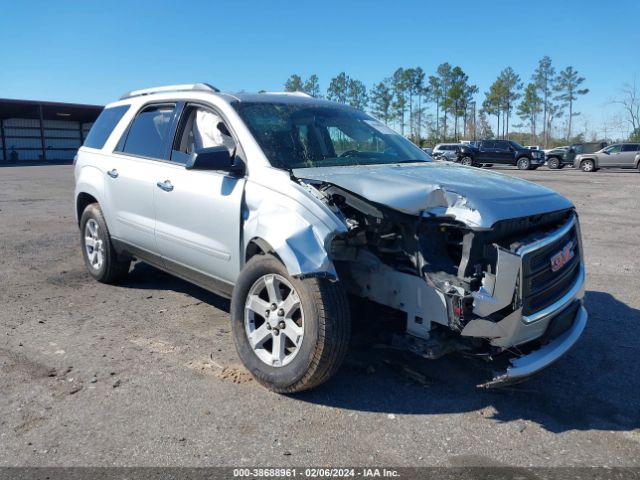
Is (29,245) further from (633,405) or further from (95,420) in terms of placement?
(633,405)

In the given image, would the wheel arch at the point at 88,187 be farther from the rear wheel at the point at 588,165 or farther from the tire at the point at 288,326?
the rear wheel at the point at 588,165

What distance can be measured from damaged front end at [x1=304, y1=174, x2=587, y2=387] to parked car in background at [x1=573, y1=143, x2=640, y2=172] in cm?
3241

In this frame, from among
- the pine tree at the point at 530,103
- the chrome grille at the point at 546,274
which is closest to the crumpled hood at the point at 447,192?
the chrome grille at the point at 546,274

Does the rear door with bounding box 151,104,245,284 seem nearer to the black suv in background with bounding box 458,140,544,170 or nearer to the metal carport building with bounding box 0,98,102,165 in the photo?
the black suv in background with bounding box 458,140,544,170

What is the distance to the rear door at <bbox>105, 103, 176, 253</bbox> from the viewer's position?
16.4 ft

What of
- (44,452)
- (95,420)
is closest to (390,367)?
(95,420)

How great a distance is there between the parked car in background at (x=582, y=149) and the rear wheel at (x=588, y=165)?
5.56ft

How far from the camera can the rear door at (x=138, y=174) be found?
196 inches

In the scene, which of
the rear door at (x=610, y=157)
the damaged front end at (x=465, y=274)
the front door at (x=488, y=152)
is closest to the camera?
the damaged front end at (x=465, y=274)

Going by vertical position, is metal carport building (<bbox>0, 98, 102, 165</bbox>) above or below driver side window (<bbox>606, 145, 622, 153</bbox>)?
above

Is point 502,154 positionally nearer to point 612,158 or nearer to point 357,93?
point 612,158

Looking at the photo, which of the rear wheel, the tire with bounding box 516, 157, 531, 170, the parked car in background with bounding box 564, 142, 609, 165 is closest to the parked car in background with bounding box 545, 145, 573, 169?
the parked car in background with bounding box 564, 142, 609, 165

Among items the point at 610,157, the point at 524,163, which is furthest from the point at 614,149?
the point at 524,163

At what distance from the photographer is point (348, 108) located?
208 inches
